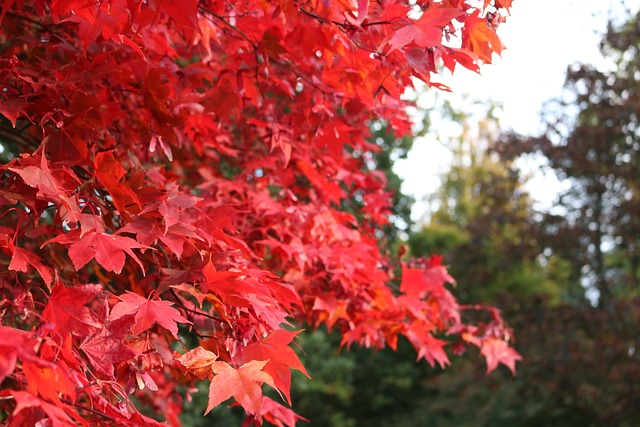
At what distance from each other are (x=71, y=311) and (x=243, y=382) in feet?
1.18

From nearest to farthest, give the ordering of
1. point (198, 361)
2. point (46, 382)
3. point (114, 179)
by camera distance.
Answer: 1. point (46, 382)
2. point (198, 361)
3. point (114, 179)

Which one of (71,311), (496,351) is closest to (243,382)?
(71,311)

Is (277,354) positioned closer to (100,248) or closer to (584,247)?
(100,248)

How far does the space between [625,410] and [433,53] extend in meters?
6.33

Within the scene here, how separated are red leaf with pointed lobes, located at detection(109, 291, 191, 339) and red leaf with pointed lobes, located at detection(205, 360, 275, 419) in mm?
126

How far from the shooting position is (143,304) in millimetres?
1401

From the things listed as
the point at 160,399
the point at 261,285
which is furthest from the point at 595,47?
the point at 261,285

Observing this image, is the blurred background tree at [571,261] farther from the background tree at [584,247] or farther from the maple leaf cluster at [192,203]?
the maple leaf cluster at [192,203]

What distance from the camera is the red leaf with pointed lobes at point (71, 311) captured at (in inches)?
50.9

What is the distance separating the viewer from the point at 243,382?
139 cm

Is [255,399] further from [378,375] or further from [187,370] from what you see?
[378,375]

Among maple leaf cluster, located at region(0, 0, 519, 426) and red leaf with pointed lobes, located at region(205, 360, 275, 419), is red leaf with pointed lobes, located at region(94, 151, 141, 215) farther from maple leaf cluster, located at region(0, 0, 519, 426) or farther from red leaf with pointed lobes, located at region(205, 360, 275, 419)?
red leaf with pointed lobes, located at region(205, 360, 275, 419)

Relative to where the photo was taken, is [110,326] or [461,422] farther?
[461,422]

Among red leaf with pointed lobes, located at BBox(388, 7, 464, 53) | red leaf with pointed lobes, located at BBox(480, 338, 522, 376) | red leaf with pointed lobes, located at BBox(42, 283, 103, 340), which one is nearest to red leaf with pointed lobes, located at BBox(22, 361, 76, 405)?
red leaf with pointed lobes, located at BBox(42, 283, 103, 340)
